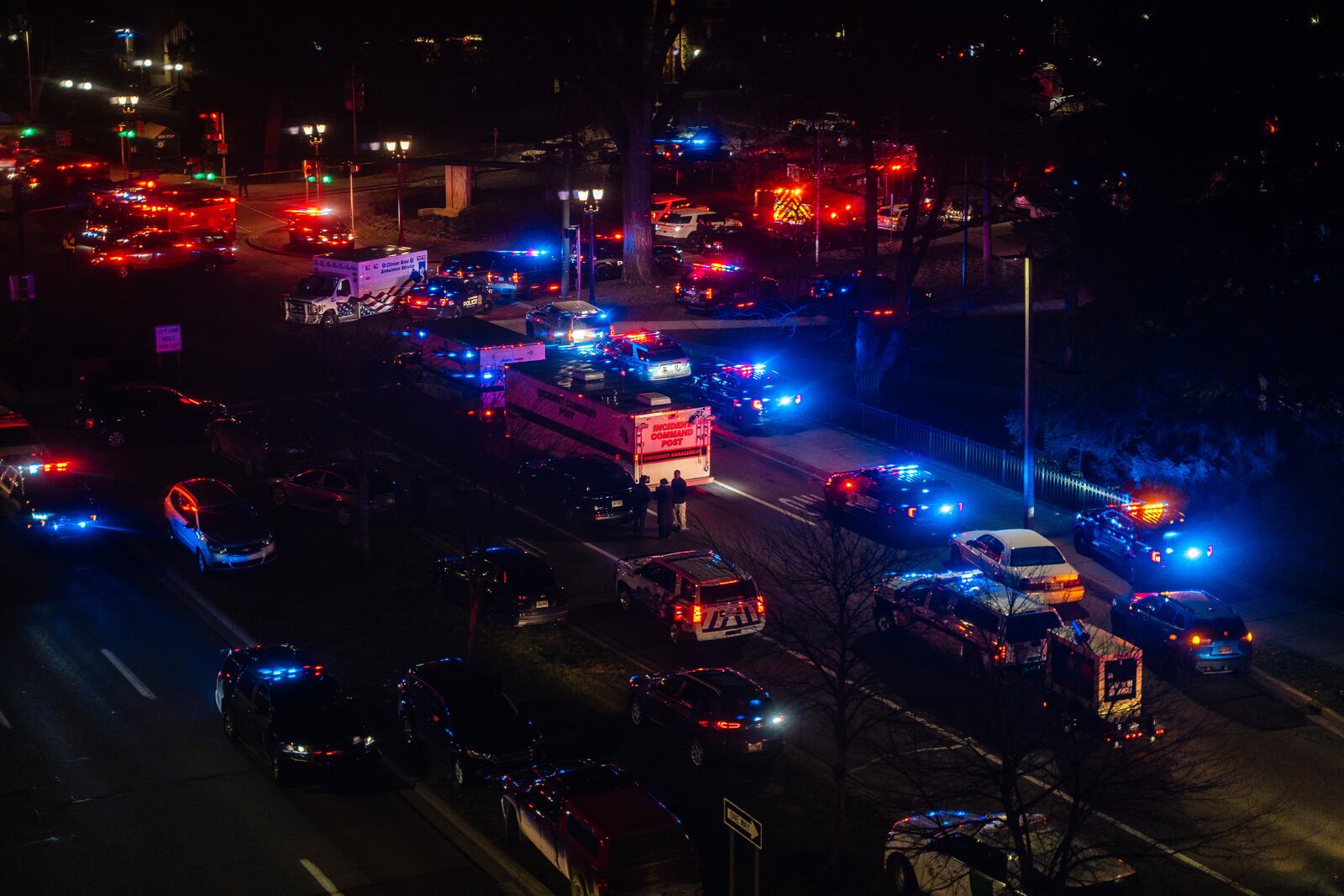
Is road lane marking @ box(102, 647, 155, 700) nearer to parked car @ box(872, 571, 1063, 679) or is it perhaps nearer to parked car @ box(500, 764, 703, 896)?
parked car @ box(500, 764, 703, 896)

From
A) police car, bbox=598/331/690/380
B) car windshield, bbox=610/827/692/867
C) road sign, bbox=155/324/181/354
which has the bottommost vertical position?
car windshield, bbox=610/827/692/867

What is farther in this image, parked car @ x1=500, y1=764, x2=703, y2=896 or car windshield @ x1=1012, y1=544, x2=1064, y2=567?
Result: car windshield @ x1=1012, y1=544, x2=1064, y2=567

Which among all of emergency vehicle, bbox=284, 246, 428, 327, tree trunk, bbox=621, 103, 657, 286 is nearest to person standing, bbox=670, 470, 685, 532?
emergency vehicle, bbox=284, 246, 428, 327

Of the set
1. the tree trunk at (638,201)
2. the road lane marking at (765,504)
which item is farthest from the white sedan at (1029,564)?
the tree trunk at (638,201)

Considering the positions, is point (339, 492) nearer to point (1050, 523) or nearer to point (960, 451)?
point (960, 451)

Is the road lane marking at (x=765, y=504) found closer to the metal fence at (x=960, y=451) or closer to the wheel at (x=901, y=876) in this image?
the metal fence at (x=960, y=451)

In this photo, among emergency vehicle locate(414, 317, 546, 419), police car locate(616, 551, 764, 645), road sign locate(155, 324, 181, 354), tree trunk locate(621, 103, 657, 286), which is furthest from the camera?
tree trunk locate(621, 103, 657, 286)

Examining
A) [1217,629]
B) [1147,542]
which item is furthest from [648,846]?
[1147,542]
